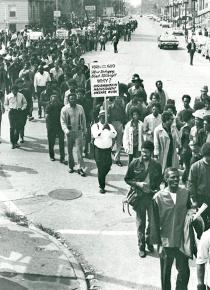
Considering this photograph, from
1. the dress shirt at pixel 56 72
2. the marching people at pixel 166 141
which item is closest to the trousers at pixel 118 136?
the marching people at pixel 166 141

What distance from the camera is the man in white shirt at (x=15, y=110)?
1542 cm

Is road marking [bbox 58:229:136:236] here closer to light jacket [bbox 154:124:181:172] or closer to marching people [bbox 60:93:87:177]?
light jacket [bbox 154:124:181:172]

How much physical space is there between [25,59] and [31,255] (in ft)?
55.2

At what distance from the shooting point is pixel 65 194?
38.9ft

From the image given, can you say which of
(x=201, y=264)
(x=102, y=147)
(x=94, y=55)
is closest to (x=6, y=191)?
(x=102, y=147)

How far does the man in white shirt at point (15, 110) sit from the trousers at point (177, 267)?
9179 mm

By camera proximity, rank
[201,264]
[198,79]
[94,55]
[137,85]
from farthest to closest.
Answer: [94,55] < [198,79] < [137,85] < [201,264]

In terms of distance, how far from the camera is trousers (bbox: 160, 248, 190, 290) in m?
6.79

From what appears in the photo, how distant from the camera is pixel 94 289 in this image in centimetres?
778

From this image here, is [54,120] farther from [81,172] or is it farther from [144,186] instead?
[144,186]

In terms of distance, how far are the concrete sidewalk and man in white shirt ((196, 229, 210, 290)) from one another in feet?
7.77

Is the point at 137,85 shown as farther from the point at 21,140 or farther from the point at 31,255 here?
the point at 31,255

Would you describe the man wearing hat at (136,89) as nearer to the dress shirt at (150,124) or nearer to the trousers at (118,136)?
the trousers at (118,136)

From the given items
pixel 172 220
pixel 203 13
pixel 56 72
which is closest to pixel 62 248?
pixel 172 220
